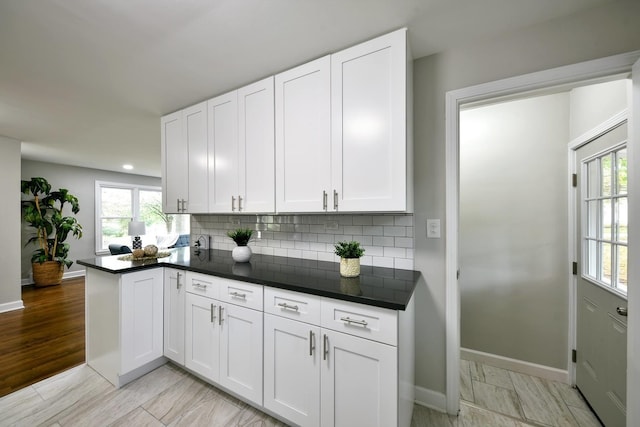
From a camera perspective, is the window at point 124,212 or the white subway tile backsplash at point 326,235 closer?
the white subway tile backsplash at point 326,235

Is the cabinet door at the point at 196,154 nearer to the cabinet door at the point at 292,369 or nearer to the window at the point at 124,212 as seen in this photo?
the cabinet door at the point at 292,369

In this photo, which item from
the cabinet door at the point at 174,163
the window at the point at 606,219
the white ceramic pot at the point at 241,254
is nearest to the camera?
the window at the point at 606,219

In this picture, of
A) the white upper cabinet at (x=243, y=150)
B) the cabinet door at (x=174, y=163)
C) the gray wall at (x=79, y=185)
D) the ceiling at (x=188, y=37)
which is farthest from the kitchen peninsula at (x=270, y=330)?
the gray wall at (x=79, y=185)

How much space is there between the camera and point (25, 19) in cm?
139

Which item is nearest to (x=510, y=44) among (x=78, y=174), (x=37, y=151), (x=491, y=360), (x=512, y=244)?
(x=512, y=244)

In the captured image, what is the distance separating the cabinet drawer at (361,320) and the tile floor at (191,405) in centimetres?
89

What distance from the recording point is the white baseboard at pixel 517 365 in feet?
6.62

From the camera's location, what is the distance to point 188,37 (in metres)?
1.57

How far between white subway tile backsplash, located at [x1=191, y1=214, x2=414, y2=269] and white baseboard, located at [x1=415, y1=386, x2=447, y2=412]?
881 millimetres

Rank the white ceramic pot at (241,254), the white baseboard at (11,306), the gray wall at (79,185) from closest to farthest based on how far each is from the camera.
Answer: the white ceramic pot at (241,254) → the white baseboard at (11,306) → the gray wall at (79,185)

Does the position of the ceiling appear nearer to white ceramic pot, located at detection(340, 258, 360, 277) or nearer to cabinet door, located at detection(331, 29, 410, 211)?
cabinet door, located at detection(331, 29, 410, 211)

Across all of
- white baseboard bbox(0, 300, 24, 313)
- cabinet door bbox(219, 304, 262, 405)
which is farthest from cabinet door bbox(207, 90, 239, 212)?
white baseboard bbox(0, 300, 24, 313)

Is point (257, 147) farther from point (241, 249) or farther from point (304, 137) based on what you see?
point (241, 249)

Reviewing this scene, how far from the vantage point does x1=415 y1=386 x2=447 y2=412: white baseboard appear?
5.57 feet
